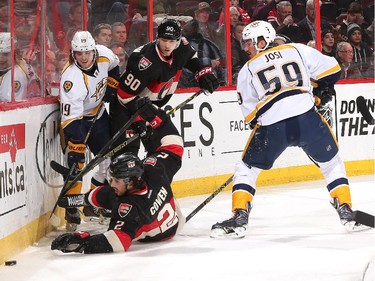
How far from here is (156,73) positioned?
5.82m

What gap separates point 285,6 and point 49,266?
13.3 ft

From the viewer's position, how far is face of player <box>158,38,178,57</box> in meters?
5.73

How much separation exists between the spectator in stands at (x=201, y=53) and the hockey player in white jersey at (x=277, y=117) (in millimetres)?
2016

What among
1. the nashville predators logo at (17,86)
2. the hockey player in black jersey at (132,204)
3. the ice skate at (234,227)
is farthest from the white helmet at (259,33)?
the nashville predators logo at (17,86)

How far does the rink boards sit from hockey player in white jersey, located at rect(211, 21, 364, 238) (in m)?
1.00

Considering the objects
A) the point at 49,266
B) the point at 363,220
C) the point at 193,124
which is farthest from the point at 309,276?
the point at 193,124

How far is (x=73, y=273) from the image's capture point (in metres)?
4.61

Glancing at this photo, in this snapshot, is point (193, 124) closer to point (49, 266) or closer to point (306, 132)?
point (306, 132)

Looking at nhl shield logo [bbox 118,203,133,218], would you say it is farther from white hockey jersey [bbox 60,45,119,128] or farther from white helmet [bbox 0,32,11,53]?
white helmet [bbox 0,32,11,53]

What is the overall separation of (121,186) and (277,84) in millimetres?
1008

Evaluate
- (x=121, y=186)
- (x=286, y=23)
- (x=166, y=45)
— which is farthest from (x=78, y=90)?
(x=286, y=23)

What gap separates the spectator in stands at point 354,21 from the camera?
8555 millimetres

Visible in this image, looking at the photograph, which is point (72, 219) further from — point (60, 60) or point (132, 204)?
point (60, 60)

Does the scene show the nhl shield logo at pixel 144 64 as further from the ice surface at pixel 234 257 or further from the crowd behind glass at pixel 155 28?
the ice surface at pixel 234 257
